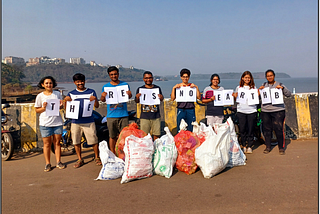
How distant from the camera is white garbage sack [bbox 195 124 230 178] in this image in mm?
4395

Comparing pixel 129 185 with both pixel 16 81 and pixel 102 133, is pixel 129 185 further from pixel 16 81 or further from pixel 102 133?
pixel 16 81

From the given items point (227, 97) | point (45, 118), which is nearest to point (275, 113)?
point (227, 97)

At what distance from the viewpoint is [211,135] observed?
180 inches

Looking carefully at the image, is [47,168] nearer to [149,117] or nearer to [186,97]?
[149,117]

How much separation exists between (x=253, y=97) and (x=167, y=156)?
8.31 feet

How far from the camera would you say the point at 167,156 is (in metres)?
4.57

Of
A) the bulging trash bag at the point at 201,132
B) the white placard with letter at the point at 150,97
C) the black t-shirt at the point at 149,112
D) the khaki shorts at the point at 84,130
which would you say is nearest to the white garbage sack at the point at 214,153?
the bulging trash bag at the point at 201,132

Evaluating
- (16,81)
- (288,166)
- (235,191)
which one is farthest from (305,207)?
(16,81)

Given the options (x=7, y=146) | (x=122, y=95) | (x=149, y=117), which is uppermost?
(x=122, y=95)

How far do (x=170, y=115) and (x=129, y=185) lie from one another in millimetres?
3140

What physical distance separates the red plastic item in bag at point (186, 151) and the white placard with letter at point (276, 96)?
2.06 meters

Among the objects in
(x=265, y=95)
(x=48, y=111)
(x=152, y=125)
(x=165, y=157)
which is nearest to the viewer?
(x=165, y=157)

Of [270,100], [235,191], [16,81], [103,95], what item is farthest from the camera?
[16,81]

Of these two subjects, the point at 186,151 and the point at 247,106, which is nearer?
the point at 186,151
